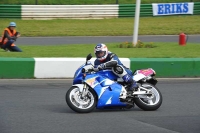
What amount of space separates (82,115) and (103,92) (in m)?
0.56

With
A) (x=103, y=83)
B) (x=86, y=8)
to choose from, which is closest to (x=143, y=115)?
(x=103, y=83)

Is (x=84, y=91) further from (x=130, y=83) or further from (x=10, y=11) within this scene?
(x=10, y=11)

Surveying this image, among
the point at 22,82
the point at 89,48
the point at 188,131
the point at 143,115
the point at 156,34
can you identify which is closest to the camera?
the point at 188,131

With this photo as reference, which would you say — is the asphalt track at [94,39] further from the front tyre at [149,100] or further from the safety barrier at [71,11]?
the front tyre at [149,100]

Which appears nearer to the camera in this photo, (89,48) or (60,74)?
(60,74)

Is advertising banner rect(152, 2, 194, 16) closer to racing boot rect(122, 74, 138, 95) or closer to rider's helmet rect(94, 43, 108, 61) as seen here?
racing boot rect(122, 74, 138, 95)

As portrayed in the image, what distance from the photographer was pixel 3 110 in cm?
1015

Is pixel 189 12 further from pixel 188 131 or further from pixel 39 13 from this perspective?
pixel 188 131

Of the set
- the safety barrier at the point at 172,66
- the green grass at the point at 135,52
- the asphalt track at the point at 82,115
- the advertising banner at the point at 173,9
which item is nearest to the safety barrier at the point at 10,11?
the advertising banner at the point at 173,9

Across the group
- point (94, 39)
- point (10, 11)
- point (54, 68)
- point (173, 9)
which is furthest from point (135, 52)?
point (173, 9)

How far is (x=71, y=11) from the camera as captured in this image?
109 feet

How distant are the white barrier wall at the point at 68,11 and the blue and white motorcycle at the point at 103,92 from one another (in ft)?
75.4

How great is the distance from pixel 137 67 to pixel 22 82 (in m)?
2.99

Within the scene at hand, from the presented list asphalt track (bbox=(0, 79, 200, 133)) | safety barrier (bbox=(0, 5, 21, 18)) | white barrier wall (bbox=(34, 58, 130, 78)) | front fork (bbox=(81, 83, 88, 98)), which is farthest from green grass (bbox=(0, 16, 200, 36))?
front fork (bbox=(81, 83, 88, 98))
